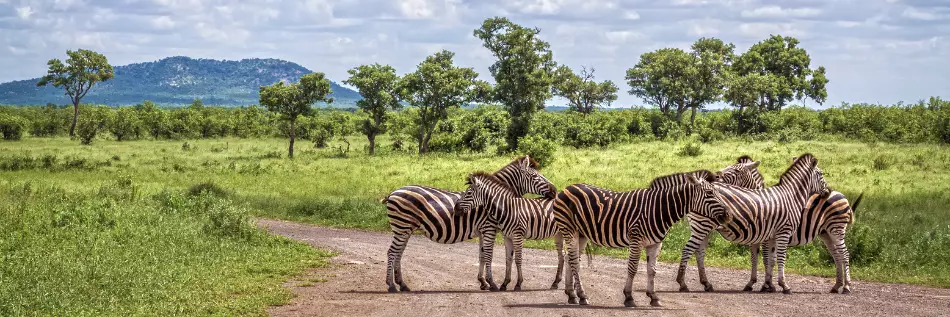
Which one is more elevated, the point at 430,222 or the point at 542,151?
the point at 542,151

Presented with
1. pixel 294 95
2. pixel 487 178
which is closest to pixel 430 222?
pixel 487 178

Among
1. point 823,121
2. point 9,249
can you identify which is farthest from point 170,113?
point 9,249

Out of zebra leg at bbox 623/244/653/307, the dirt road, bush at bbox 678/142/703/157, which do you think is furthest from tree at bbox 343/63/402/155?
zebra leg at bbox 623/244/653/307

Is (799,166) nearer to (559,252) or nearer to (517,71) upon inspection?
(559,252)

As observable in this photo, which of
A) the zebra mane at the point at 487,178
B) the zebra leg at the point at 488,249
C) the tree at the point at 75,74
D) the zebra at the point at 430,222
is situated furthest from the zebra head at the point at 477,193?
the tree at the point at 75,74

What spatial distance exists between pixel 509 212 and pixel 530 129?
39739mm

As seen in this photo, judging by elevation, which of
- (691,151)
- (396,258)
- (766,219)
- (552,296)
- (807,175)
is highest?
(691,151)

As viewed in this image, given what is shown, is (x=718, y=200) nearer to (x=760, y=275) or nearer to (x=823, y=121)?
(x=760, y=275)

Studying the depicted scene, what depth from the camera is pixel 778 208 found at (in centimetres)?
1415

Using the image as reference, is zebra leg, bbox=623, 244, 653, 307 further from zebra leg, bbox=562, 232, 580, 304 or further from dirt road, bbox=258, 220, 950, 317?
zebra leg, bbox=562, 232, 580, 304

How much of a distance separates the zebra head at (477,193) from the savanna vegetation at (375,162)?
3047mm

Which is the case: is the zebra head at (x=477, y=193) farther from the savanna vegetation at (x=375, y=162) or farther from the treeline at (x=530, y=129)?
the treeline at (x=530, y=129)

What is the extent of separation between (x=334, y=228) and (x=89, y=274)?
1127cm

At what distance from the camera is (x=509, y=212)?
14.0 m
